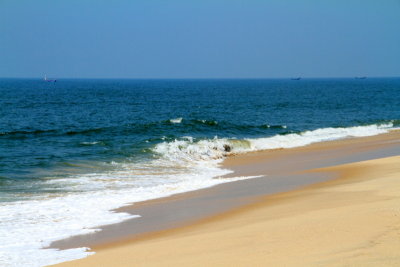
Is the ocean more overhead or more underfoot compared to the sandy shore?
more underfoot

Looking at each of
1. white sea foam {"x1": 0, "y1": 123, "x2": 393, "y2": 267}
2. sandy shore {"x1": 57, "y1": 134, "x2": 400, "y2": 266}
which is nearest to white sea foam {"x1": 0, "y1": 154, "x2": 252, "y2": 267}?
white sea foam {"x1": 0, "y1": 123, "x2": 393, "y2": 267}

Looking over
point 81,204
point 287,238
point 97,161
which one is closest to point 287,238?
point 287,238

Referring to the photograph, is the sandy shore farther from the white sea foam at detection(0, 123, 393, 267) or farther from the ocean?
the ocean

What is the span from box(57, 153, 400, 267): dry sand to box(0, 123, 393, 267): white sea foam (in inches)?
57.6

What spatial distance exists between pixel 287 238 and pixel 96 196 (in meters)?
8.00

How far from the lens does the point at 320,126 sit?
134ft

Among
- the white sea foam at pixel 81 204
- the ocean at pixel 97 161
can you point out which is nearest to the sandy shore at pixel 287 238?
the white sea foam at pixel 81 204

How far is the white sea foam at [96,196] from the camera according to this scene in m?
9.80

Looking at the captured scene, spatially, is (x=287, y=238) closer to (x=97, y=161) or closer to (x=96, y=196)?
(x=96, y=196)

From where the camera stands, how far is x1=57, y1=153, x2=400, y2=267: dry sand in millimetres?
7156

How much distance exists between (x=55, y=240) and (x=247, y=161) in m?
14.2

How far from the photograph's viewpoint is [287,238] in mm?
8266

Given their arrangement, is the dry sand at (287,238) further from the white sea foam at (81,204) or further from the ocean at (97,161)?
the ocean at (97,161)

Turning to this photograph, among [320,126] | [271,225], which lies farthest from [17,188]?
[320,126]
